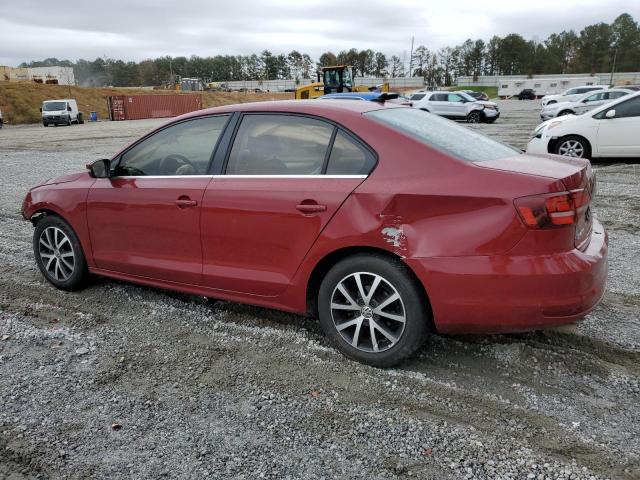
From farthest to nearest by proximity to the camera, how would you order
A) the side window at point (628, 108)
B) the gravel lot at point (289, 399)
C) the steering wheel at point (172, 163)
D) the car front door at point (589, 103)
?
the car front door at point (589, 103), the side window at point (628, 108), the steering wheel at point (172, 163), the gravel lot at point (289, 399)

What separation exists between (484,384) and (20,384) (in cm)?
280

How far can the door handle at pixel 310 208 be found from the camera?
3207mm

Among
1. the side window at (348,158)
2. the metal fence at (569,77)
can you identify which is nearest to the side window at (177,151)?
the side window at (348,158)

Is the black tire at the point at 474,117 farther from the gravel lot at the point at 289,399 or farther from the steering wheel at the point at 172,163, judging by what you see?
the steering wheel at the point at 172,163

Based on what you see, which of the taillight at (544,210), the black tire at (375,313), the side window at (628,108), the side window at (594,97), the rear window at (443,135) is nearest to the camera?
the taillight at (544,210)

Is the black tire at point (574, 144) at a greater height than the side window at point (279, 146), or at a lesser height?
lesser

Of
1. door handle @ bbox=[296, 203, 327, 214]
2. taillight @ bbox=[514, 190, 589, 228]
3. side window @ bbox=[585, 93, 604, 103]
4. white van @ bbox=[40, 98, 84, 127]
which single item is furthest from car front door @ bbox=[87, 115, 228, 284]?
white van @ bbox=[40, 98, 84, 127]

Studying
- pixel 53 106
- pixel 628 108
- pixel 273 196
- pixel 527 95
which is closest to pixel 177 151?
pixel 273 196

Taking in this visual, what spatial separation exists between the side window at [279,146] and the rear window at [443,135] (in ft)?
1.28

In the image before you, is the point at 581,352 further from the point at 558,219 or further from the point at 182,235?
the point at 182,235

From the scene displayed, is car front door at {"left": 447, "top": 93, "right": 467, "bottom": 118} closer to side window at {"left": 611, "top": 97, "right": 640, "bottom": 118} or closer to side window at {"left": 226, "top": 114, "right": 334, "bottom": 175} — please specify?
side window at {"left": 611, "top": 97, "right": 640, "bottom": 118}

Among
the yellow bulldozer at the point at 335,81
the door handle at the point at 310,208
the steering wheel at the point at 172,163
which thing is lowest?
the door handle at the point at 310,208

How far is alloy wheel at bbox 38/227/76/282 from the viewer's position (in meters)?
4.61

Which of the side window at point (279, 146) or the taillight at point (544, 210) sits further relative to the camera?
the side window at point (279, 146)
